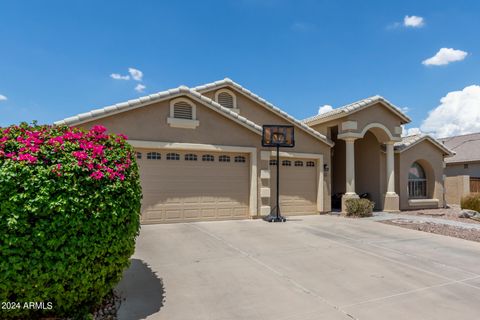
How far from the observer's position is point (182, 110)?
11.3 m

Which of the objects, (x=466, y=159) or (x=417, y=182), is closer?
(x=417, y=182)

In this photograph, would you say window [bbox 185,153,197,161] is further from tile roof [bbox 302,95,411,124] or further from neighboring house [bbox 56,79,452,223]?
tile roof [bbox 302,95,411,124]

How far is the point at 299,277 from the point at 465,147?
3218 centimetres

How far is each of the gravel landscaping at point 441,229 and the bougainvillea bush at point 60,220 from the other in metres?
10.1

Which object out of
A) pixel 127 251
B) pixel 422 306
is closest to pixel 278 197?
pixel 422 306

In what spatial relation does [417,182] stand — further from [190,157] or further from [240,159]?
[190,157]

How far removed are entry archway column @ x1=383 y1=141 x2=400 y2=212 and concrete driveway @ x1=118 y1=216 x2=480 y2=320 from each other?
6.48 m

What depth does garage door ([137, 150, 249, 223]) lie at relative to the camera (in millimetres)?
10828

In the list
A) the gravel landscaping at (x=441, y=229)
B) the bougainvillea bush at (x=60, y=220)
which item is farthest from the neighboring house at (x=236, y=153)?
the bougainvillea bush at (x=60, y=220)

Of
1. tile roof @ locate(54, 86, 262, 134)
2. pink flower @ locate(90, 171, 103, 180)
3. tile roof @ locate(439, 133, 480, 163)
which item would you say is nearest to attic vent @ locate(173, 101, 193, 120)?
tile roof @ locate(54, 86, 262, 134)

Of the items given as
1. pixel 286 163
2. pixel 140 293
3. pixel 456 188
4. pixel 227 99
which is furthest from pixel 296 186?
pixel 456 188

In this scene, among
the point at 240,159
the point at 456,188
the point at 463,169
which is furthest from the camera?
the point at 463,169

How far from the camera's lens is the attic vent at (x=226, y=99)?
15.2 m

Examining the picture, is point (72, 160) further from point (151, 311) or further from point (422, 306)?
point (422, 306)
